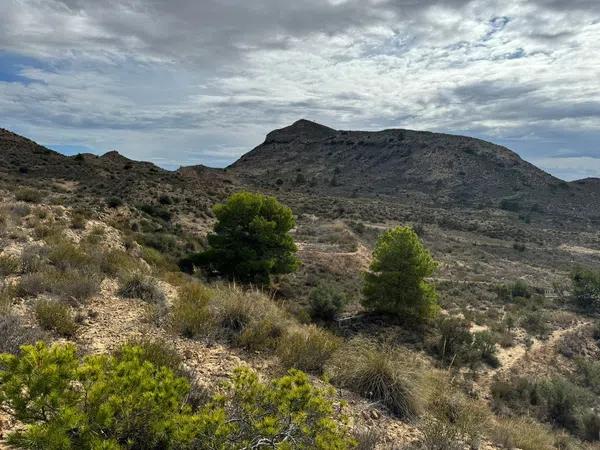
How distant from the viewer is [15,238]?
12.6 metres

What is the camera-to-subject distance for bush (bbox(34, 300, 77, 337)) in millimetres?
6824

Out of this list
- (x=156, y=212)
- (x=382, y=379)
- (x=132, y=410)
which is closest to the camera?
(x=132, y=410)

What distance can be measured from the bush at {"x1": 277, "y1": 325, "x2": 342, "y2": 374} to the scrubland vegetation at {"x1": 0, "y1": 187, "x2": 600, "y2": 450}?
3 centimetres

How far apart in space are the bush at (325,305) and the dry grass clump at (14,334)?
48.8ft

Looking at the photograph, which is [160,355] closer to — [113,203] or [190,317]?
[190,317]

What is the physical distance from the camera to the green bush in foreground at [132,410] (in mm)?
3189

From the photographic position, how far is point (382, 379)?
7.02m

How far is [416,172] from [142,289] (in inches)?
3756

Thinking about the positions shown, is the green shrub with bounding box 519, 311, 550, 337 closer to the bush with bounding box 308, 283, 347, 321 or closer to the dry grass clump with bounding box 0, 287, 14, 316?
the bush with bounding box 308, 283, 347, 321

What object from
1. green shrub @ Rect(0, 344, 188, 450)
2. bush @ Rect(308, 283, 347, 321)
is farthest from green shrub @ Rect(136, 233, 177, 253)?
green shrub @ Rect(0, 344, 188, 450)

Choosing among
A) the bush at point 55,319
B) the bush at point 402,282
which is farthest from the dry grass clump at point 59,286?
the bush at point 402,282

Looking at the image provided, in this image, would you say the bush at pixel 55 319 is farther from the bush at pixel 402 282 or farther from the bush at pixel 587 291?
the bush at pixel 587 291

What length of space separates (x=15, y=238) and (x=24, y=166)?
38.3 m

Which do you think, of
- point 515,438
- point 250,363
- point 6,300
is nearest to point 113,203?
point 6,300
